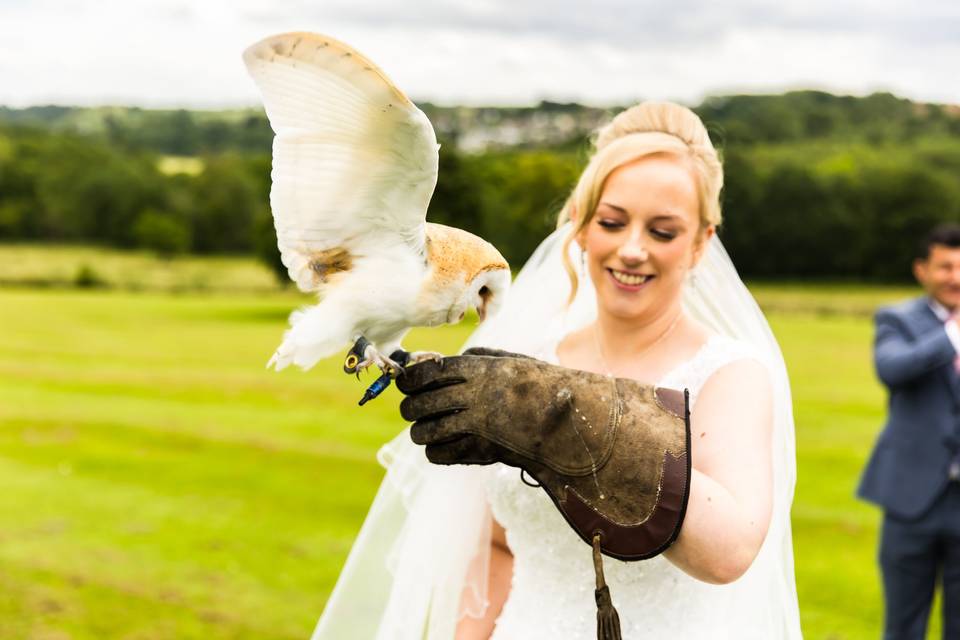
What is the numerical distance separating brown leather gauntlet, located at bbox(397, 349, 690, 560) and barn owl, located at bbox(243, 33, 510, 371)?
129 mm

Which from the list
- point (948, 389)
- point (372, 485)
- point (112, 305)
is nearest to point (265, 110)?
point (948, 389)

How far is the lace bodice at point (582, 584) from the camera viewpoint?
6.53 feet

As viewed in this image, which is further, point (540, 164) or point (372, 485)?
point (540, 164)

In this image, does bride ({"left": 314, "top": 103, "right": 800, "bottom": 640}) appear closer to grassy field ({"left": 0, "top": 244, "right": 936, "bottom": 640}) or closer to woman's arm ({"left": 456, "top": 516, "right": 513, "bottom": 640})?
woman's arm ({"left": 456, "top": 516, "right": 513, "bottom": 640})

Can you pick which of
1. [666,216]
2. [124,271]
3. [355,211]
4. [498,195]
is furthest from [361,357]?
[124,271]

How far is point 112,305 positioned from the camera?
2702 centimetres

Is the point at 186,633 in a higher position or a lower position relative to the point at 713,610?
lower

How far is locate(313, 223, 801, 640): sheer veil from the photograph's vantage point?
7.37 feet

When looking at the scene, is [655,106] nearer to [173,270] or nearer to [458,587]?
[458,587]

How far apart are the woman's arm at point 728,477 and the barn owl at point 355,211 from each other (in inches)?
20.6

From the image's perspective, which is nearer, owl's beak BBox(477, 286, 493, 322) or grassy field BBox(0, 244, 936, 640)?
owl's beak BBox(477, 286, 493, 322)

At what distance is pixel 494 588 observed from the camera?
2.33 meters

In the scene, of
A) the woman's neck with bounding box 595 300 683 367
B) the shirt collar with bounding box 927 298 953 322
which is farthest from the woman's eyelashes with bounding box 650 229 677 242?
the shirt collar with bounding box 927 298 953 322

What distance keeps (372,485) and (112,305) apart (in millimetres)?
21572
